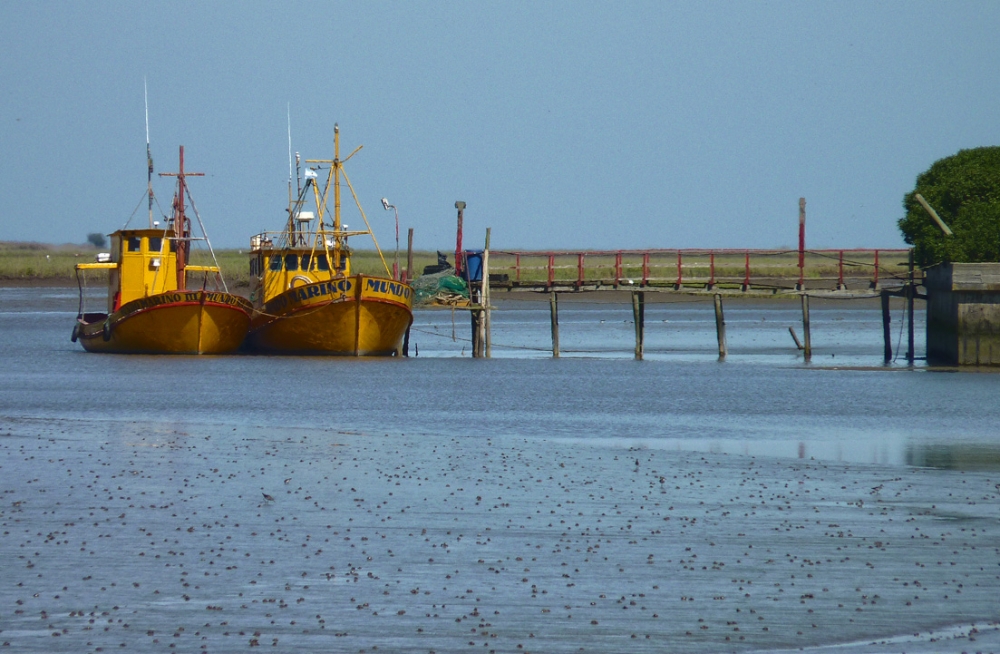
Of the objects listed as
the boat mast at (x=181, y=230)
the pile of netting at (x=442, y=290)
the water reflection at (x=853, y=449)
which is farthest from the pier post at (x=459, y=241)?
the water reflection at (x=853, y=449)

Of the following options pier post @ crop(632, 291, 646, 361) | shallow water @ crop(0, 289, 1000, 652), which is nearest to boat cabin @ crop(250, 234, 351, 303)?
pier post @ crop(632, 291, 646, 361)

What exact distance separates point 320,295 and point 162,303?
532 centimetres

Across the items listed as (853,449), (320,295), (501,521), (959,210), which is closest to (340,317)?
(320,295)

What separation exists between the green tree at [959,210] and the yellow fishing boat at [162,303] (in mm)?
22021

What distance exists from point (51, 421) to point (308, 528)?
12326 mm

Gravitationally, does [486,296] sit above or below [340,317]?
above

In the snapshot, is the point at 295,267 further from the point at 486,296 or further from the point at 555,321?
the point at 555,321

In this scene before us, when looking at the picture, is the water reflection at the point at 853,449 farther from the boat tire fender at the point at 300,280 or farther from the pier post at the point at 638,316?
the boat tire fender at the point at 300,280

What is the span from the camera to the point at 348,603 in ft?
34.6

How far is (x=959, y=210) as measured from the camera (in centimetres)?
4141

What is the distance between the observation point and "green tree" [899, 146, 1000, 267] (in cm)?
3831

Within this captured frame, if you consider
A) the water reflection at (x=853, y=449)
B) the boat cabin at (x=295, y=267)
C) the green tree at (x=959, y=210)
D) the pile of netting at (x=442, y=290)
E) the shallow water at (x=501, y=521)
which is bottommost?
the water reflection at (x=853, y=449)

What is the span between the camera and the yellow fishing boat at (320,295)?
40.6m

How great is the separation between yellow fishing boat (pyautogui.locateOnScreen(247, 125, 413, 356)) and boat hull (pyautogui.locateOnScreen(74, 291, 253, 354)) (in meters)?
0.99
